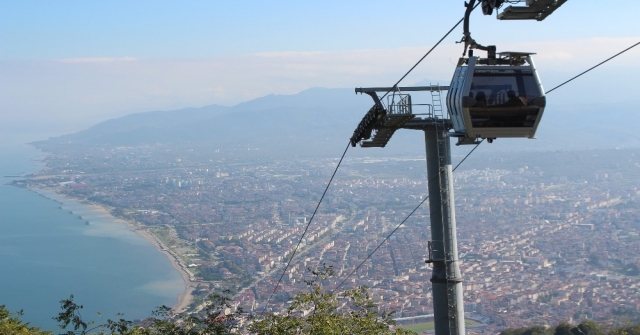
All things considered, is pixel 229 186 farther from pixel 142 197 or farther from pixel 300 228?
pixel 300 228

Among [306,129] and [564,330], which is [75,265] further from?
[306,129]

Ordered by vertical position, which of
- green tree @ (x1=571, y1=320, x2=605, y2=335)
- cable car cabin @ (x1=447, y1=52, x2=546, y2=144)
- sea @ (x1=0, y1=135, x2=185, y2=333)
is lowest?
A: sea @ (x1=0, y1=135, x2=185, y2=333)

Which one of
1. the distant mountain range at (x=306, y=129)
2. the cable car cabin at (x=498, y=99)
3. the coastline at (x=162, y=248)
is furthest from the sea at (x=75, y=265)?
the distant mountain range at (x=306, y=129)

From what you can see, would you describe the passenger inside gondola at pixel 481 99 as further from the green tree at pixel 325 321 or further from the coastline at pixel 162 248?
the coastline at pixel 162 248

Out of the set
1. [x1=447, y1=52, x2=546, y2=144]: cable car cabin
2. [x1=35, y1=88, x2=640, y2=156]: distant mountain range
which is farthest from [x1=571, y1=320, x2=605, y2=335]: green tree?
[x1=35, y1=88, x2=640, y2=156]: distant mountain range

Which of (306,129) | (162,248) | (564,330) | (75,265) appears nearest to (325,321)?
(564,330)

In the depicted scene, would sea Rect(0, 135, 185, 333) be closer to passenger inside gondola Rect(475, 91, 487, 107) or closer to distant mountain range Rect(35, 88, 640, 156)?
passenger inside gondola Rect(475, 91, 487, 107)

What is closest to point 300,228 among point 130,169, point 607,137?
point 130,169
